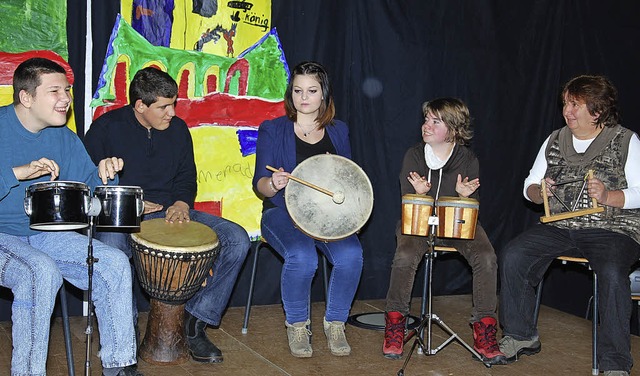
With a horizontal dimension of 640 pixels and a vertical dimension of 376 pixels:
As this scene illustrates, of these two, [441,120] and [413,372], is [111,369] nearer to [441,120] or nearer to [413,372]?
[413,372]

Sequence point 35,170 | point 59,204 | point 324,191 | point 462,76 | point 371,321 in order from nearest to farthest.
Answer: point 59,204 < point 35,170 < point 324,191 < point 371,321 < point 462,76

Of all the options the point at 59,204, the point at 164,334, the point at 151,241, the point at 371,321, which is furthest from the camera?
the point at 371,321

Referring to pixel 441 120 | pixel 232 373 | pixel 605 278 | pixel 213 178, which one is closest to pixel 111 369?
pixel 232 373

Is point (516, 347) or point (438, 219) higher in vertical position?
point (438, 219)

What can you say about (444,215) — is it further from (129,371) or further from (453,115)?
(129,371)

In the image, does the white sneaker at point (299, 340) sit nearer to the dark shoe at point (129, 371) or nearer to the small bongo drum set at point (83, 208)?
the dark shoe at point (129, 371)

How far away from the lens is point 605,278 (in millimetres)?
3502

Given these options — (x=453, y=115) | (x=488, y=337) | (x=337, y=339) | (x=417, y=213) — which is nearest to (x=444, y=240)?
(x=417, y=213)

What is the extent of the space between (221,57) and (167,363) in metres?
1.94

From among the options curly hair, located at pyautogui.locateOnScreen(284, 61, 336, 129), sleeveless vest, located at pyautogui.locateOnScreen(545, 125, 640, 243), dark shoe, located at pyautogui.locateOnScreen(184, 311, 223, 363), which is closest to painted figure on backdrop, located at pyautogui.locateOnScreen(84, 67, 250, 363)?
dark shoe, located at pyautogui.locateOnScreen(184, 311, 223, 363)

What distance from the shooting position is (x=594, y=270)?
361 cm

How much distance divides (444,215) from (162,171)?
1479mm

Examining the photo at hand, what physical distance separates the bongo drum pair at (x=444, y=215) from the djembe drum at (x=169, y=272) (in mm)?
968

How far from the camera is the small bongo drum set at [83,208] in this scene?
8.84 ft
